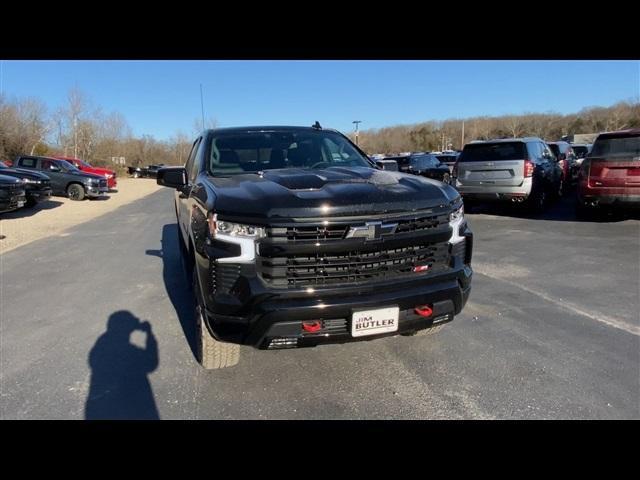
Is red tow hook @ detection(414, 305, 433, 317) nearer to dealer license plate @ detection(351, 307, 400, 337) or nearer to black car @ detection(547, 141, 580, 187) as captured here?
dealer license plate @ detection(351, 307, 400, 337)

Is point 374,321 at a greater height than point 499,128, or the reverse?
point 499,128

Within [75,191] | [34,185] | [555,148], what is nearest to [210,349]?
[34,185]

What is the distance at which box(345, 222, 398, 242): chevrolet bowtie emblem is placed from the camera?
259 centimetres

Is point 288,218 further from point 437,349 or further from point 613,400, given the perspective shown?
point 613,400

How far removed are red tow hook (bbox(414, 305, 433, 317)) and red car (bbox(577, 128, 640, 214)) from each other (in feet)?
24.2

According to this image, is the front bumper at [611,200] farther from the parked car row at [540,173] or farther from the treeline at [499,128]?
the treeline at [499,128]

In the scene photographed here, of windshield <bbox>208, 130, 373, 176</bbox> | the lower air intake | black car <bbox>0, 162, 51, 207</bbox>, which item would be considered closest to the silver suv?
windshield <bbox>208, 130, 373, 176</bbox>

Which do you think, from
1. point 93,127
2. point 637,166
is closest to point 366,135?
point 93,127

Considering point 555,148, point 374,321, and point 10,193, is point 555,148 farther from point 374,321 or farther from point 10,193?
point 10,193

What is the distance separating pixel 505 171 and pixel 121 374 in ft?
29.9

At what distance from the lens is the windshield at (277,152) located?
386cm

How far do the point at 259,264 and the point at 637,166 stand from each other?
831 cm

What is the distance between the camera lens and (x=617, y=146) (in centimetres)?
830

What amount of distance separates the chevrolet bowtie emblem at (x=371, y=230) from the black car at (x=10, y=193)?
1156 centimetres
